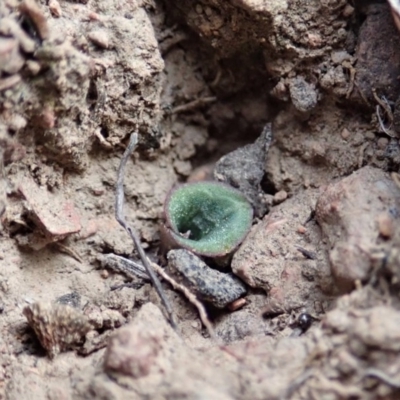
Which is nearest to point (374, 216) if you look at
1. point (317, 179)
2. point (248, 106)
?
point (317, 179)

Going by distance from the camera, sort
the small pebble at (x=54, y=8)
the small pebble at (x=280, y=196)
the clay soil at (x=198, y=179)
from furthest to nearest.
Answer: the small pebble at (x=280, y=196) → the small pebble at (x=54, y=8) → the clay soil at (x=198, y=179)

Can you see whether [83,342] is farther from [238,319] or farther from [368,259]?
[368,259]

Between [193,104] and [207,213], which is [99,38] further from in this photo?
[207,213]

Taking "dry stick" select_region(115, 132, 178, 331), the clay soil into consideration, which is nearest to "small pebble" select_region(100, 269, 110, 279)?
the clay soil

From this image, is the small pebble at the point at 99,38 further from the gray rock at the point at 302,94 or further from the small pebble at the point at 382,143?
the small pebble at the point at 382,143

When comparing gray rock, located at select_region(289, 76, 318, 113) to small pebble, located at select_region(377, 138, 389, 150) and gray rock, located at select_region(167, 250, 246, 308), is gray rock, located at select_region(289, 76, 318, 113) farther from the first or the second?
gray rock, located at select_region(167, 250, 246, 308)

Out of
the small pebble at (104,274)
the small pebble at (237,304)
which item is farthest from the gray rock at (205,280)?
the small pebble at (104,274)
